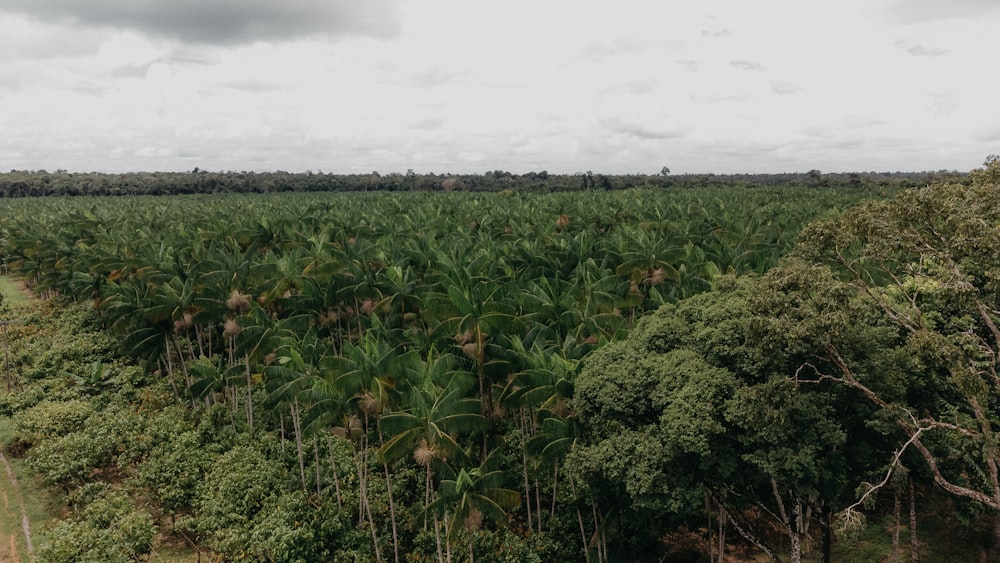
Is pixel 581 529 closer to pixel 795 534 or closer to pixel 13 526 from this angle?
pixel 795 534

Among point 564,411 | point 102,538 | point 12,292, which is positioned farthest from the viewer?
point 12,292

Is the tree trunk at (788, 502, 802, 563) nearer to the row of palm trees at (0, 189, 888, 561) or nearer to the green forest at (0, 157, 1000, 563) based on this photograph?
the green forest at (0, 157, 1000, 563)

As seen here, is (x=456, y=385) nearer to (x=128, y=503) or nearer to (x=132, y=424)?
(x=128, y=503)

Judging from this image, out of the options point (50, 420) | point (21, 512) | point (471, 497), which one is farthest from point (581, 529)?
point (50, 420)

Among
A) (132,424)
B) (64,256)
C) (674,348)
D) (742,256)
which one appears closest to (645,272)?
(742,256)

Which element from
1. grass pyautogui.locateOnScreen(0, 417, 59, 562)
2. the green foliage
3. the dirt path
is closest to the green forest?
the green foliage

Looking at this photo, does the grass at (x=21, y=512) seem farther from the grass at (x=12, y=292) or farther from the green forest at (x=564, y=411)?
the grass at (x=12, y=292)
